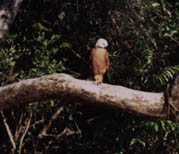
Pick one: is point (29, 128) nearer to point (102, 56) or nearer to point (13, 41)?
point (13, 41)

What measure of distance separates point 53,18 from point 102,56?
1537 millimetres

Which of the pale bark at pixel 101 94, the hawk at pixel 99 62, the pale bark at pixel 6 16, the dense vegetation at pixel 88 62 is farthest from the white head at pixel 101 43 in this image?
the pale bark at pixel 6 16

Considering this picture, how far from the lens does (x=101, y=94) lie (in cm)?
280

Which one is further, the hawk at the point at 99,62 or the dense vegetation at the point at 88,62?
the dense vegetation at the point at 88,62

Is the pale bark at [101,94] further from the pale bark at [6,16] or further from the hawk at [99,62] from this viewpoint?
the pale bark at [6,16]

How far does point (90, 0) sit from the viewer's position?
4.50 meters

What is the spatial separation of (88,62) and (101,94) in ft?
6.10

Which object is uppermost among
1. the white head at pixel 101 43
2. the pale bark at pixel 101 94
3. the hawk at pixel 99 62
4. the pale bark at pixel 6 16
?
the pale bark at pixel 6 16

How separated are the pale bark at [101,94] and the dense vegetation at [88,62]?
1097mm

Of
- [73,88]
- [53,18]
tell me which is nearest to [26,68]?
[53,18]

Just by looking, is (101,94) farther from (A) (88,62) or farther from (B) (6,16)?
(B) (6,16)

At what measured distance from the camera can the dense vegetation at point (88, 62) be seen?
415 centimetres

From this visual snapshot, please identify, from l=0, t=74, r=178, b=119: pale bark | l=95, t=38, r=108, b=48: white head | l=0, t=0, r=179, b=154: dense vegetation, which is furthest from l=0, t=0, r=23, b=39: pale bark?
l=0, t=74, r=178, b=119: pale bark

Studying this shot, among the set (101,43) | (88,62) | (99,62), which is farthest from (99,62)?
(88,62)
